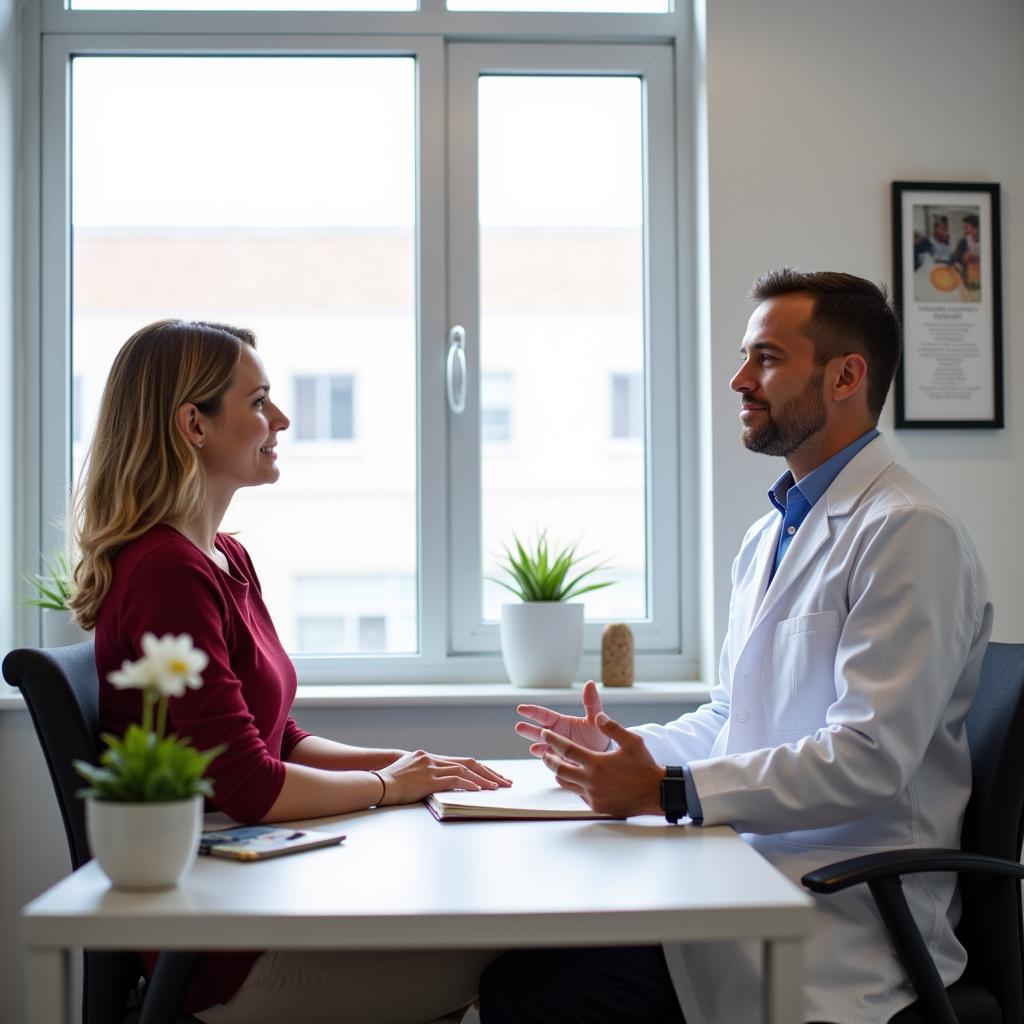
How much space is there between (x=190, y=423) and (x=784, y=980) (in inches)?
46.0

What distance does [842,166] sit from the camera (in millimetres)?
2797

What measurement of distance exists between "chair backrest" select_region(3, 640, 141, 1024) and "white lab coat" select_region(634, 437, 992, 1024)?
29.7 inches

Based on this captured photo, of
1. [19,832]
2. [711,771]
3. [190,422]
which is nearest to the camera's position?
[711,771]

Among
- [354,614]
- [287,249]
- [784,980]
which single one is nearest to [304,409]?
[287,249]

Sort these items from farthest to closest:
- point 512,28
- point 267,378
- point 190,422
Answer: point 512,28
point 267,378
point 190,422

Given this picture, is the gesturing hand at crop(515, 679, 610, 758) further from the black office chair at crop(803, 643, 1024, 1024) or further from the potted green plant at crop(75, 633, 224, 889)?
the potted green plant at crop(75, 633, 224, 889)

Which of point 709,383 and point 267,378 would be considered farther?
point 709,383

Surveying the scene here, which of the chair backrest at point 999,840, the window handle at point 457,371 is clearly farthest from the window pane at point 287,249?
the chair backrest at point 999,840

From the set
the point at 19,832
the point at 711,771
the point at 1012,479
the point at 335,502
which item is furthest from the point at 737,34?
the point at 19,832

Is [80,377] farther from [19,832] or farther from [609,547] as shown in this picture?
[609,547]

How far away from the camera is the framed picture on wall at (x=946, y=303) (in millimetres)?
2781

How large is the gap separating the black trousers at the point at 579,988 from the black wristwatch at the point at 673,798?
28 centimetres

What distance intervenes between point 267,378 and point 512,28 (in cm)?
142

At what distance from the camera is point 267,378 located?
198 centimetres
